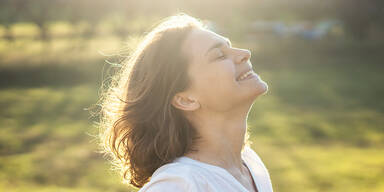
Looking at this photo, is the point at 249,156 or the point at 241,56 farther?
the point at 249,156

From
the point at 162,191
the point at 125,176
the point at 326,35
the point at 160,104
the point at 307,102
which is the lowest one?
the point at 326,35

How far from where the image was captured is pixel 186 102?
1.78 metres

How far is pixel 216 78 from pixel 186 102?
148 millimetres

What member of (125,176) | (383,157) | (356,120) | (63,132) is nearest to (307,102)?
(356,120)

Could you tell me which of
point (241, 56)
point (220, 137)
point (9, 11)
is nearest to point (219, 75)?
point (241, 56)

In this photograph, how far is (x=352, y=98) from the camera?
10.7 m

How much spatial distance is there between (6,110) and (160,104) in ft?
30.9

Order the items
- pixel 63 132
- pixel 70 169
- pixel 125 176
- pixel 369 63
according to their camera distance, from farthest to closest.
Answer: pixel 369 63 → pixel 63 132 → pixel 70 169 → pixel 125 176

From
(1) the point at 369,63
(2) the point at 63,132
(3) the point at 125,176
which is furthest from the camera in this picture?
(1) the point at 369,63

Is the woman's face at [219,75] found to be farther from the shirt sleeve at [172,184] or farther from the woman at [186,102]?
the shirt sleeve at [172,184]

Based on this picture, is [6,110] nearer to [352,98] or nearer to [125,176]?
[352,98]

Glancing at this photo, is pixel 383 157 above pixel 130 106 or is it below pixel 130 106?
below

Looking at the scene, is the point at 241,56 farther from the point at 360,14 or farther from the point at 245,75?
the point at 360,14

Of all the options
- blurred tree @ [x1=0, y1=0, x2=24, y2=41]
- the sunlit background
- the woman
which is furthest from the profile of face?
blurred tree @ [x1=0, y1=0, x2=24, y2=41]
